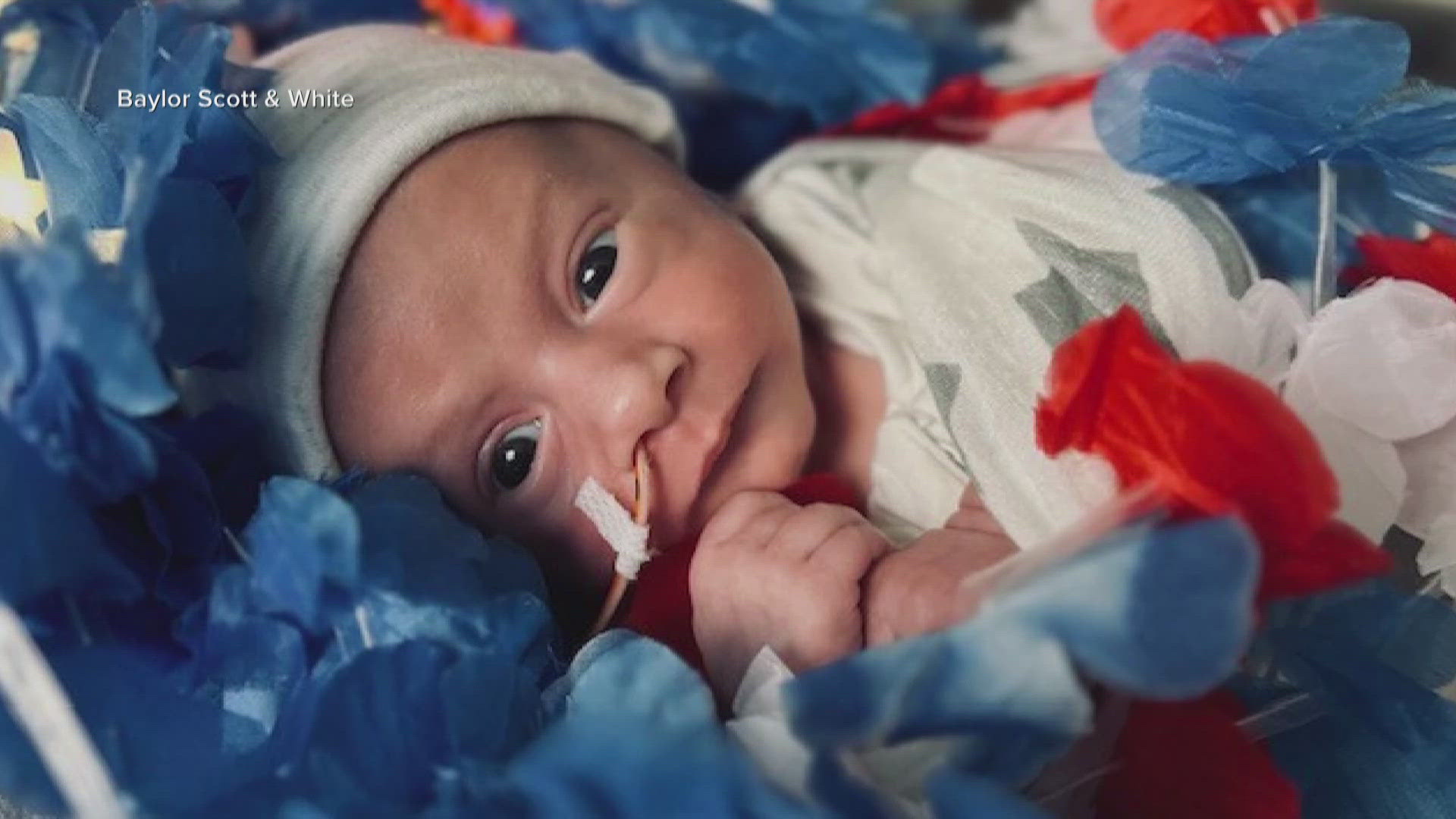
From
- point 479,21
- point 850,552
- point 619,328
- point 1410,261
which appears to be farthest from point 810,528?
point 479,21

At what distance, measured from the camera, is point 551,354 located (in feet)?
2.70

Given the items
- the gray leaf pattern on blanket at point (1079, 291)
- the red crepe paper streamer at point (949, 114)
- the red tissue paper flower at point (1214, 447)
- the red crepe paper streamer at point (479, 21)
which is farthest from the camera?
the red crepe paper streamer at point (479, 21)

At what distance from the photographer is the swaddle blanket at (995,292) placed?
75 centimetres

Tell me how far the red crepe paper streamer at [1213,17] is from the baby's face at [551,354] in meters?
0.30

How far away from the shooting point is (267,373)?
0.80m

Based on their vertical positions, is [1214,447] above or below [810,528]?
above

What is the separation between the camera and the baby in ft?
2.57

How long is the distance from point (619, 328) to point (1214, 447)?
372 millimetres

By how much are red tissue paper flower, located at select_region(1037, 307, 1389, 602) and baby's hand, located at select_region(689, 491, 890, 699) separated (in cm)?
13

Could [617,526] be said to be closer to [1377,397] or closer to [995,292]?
[995,292]

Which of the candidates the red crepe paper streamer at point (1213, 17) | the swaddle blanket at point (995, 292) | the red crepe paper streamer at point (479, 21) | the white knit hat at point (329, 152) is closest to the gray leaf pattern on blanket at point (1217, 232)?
the swaddle blanket at point (995, 292)

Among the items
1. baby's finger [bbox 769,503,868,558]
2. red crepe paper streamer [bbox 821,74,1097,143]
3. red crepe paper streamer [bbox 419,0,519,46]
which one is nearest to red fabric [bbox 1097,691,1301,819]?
baby's finger [bbox 769,503,868,558]

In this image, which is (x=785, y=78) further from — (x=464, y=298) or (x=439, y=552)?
(x=439, y=552)

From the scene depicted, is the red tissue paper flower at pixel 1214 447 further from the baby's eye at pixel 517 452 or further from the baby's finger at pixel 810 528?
the baby's eye at pixel 517 452
